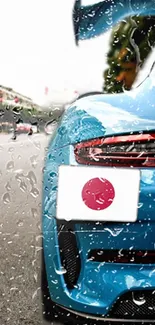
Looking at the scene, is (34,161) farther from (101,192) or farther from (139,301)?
(139,301)

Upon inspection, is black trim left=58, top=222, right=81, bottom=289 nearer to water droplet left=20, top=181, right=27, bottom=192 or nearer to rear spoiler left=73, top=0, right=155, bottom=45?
water droplet left=20, top=181, right=27, bottom=192

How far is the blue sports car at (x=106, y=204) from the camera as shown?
96.8 inches

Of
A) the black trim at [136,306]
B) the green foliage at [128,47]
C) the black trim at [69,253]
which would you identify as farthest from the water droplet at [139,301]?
the green foliage at [128,47]

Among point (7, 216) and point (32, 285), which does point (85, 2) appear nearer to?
point (7, 216)

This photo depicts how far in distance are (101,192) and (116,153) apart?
0.12 metres

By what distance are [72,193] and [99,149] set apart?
149 millimetres

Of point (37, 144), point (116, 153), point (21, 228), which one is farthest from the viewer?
point (21, 228)

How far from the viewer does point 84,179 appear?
2496mm

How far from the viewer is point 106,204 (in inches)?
97.9

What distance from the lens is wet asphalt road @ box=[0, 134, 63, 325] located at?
8.53ft

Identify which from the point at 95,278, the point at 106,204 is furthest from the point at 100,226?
the point at 95,278

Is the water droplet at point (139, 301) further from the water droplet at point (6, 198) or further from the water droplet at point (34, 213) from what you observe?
the water droplet at point (6, 198)

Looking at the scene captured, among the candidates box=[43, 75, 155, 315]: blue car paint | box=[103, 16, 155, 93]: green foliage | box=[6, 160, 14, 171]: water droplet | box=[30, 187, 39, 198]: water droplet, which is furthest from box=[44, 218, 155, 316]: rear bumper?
box=[103, 16, 155, 93]: green foliage

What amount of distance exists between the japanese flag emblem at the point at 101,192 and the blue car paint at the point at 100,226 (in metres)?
0.02
